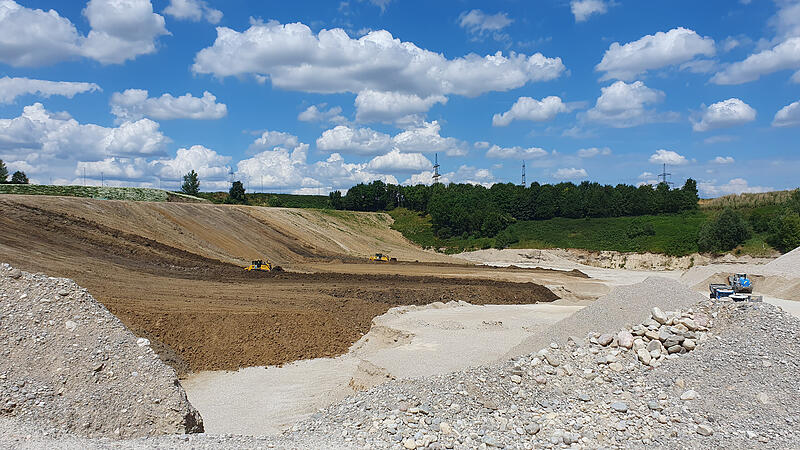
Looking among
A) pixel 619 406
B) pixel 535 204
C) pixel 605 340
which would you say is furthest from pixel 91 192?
pixel 619 406

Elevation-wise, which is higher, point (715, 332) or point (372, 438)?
point (715, 332)

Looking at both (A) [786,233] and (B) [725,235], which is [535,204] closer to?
(B) [725,235]

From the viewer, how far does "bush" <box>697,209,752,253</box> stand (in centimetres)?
5391

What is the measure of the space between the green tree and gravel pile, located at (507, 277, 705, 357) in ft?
133

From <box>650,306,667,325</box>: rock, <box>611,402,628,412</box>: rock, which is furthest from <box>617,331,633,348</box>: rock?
<box>611,402,628,412</box>: rock

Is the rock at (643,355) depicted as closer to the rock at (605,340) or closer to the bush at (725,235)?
the rock at (605,340)

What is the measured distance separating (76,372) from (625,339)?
10404 millimetres

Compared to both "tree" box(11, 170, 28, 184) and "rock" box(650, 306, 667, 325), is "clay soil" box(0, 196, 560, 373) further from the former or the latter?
Answer: "tree" box(11, 170, 28, 184)

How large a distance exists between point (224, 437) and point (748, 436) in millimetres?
8032

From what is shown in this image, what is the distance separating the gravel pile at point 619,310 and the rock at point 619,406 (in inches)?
219

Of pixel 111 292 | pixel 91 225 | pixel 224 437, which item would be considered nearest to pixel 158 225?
pixel 91 225

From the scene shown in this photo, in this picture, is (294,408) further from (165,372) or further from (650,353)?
(650,353)

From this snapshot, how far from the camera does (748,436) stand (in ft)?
28.8

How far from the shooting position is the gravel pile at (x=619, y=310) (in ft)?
52.1
